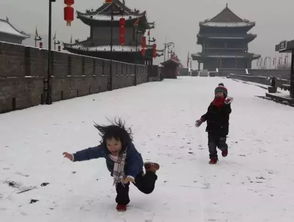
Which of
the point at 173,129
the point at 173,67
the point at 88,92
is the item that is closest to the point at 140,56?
the point at 173,67

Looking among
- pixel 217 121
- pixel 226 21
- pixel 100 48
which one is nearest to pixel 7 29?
pixel 100 48

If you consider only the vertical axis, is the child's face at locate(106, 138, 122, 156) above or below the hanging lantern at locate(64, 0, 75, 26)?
below

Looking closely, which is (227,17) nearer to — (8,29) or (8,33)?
(8,29)

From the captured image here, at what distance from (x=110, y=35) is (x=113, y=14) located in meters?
2.29

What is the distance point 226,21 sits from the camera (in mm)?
84250

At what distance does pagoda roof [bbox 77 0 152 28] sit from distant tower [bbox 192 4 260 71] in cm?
3642

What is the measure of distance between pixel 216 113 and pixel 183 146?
1.49 meters

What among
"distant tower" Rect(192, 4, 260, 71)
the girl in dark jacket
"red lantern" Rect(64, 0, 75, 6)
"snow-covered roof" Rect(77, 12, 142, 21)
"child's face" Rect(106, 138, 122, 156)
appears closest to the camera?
"child's face" Rect(106, 138, 122, 156)

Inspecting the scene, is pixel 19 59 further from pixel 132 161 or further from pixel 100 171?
pixel 132 161

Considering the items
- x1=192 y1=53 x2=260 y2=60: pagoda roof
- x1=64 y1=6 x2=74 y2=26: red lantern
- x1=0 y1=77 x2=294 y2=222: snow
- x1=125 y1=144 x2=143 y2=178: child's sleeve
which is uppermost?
x1=192 y1=53 x2=260 y2=60: pagoda roof

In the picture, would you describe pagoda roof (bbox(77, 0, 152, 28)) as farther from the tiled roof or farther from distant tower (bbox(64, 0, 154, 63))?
the tiled roof

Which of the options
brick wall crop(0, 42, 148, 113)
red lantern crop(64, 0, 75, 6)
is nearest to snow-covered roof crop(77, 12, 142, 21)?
brick wall crop(0, 42, 148, 113)

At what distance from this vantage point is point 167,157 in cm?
629

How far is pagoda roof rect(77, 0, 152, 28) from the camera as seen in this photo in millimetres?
46822
